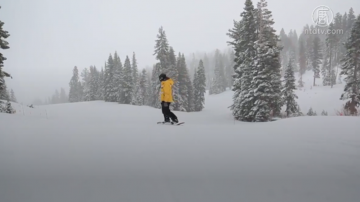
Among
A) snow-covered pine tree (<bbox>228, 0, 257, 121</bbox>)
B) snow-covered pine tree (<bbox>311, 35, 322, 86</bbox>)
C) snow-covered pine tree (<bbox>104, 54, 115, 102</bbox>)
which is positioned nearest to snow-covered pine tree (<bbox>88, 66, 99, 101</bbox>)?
snow-covered pine tree (<bbox>104, 54, 115, 102</bbox>)

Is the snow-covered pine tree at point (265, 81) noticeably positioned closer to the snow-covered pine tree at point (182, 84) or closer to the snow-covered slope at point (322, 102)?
the snow-covered slope at point (322, 102)

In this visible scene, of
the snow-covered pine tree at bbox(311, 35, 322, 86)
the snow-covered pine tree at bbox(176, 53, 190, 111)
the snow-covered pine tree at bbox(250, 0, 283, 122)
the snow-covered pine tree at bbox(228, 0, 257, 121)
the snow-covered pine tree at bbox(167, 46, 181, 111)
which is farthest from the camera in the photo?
the snow-covered pine tree at bbox(311, 35, 322, 86)

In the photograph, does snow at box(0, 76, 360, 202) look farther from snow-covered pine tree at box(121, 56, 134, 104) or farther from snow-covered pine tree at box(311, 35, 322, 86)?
snow-covered pine tree at box(311, 35, 322, 86)

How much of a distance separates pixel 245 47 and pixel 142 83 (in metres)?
33.4

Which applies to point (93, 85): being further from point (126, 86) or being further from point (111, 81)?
point (126, 86)

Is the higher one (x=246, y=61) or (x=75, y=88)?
(x=75, y=88)

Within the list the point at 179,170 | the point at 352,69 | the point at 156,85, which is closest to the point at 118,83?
the point at 156,85

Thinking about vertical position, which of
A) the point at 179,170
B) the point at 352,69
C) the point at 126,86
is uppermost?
the point at 126,86

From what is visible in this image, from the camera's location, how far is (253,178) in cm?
253

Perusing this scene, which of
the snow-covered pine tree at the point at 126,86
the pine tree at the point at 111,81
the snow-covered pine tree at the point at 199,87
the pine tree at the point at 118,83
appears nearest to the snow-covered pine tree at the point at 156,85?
the snow-covered pine tree at the point at 126,86

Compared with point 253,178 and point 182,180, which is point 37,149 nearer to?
point 182,180

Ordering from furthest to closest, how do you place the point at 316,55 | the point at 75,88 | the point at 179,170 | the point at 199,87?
the point at 75,88 < the point at 316,55 < the point at 199,87 < the point at 179,170

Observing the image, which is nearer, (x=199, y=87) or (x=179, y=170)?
(x=179, y=170)

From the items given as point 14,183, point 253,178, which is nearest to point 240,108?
point 253,178
